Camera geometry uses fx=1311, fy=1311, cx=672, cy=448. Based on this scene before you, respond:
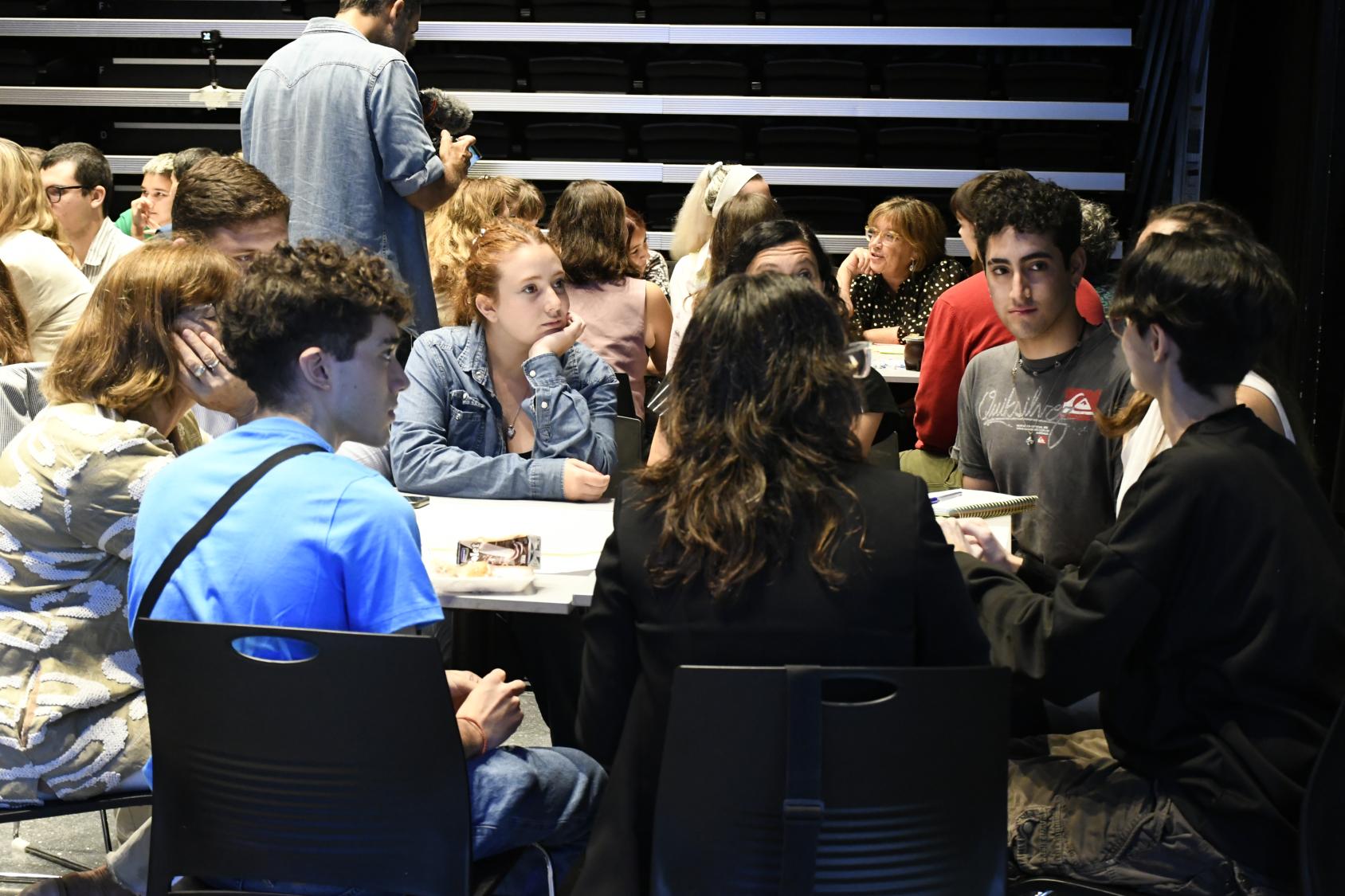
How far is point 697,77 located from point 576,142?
0.94 m

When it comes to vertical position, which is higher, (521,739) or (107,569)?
(107,569)

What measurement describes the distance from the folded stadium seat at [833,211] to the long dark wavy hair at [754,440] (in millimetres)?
7376

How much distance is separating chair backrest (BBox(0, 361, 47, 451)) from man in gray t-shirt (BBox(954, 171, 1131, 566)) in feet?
7.16

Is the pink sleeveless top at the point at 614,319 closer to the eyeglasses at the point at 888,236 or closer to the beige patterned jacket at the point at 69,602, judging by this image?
the eyeglasses at the point at 888,236

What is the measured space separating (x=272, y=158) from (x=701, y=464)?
2.99 m

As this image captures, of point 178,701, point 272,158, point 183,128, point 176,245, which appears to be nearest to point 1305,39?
point 272,158

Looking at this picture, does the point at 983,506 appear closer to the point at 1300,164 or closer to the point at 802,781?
the point at 802,781

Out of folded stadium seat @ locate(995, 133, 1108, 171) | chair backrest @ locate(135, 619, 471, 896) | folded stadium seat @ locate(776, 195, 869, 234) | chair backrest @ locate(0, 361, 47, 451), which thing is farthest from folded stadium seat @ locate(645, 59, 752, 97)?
chair backrest @ locate(135, 619, 471, 896)

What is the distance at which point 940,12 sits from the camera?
351 inches

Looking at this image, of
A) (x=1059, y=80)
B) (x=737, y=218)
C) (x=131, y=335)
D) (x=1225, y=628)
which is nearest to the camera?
(x=1225, y=628)

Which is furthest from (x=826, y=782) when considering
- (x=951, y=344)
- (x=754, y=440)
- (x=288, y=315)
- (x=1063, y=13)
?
(x=1063, y=13)

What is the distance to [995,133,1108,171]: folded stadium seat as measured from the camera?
861 cm

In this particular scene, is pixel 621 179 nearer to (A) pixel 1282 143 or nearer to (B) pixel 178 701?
(A) pixel 1282 143

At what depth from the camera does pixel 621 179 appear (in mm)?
8859
